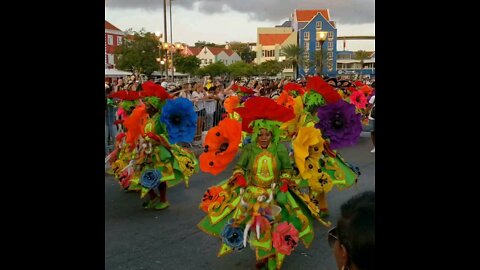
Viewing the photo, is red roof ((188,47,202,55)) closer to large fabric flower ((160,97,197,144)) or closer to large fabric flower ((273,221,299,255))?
large fabric flower ((160,97,197,144))

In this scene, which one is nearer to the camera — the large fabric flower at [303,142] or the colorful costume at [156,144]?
the large fabric flower at [303,142]

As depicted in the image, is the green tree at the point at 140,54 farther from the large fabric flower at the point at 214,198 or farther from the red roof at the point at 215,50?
the red roof at the point at 215,50

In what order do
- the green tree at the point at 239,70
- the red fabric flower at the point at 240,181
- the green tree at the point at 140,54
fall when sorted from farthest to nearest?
the green tree at the point at 239,70, the green tree at the point at 140,54, the red fabric flower at the point at 240,181

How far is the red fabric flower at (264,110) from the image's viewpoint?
186 inches

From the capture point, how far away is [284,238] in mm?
4379

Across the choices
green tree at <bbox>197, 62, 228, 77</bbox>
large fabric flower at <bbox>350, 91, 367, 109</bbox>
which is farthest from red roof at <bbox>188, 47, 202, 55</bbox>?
large fabric flower at <bbox>350, 91, 367, 109</bbox>

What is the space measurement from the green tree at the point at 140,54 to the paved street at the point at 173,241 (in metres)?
28.4

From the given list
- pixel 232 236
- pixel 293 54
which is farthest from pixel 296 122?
pixel 293 54

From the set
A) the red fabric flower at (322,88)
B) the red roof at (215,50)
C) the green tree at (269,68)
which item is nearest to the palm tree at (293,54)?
the green tree at (269,68)

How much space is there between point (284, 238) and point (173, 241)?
1.93 metres
